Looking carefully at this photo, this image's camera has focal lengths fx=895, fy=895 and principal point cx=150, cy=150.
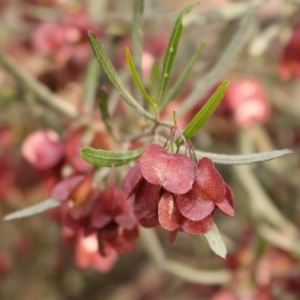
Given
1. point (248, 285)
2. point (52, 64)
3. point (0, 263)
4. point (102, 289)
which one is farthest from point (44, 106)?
point (102, 289)

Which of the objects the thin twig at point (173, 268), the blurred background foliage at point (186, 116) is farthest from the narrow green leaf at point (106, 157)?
the thin twig at point (173, 268)

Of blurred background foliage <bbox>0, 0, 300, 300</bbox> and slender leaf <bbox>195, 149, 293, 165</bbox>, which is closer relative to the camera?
slender leaf <bbox>195, 149, 293, 165</bbox>

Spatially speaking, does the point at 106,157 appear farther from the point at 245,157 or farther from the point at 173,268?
the point at 173,268

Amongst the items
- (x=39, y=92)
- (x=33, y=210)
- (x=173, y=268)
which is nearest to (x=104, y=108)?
(x=33, y=210)

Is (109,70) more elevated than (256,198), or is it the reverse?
(109,70)

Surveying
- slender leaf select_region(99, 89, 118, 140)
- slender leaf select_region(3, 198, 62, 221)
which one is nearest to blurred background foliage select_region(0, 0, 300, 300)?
slender leaf select_region(99, 89, 118, 140)

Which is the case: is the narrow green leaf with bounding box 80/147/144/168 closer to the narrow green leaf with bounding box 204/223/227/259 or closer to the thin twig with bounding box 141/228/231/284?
the narrow green leaf with bounding box 204/223/227/259

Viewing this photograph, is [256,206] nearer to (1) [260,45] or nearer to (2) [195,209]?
(1) [260,45]

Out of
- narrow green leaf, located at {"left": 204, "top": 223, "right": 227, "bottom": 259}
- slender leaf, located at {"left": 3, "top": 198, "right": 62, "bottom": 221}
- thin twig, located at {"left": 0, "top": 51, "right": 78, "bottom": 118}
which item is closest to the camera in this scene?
narrow green leaf, located at {"left": 204, "top": 223, "right": 227, "bottom": 259}
